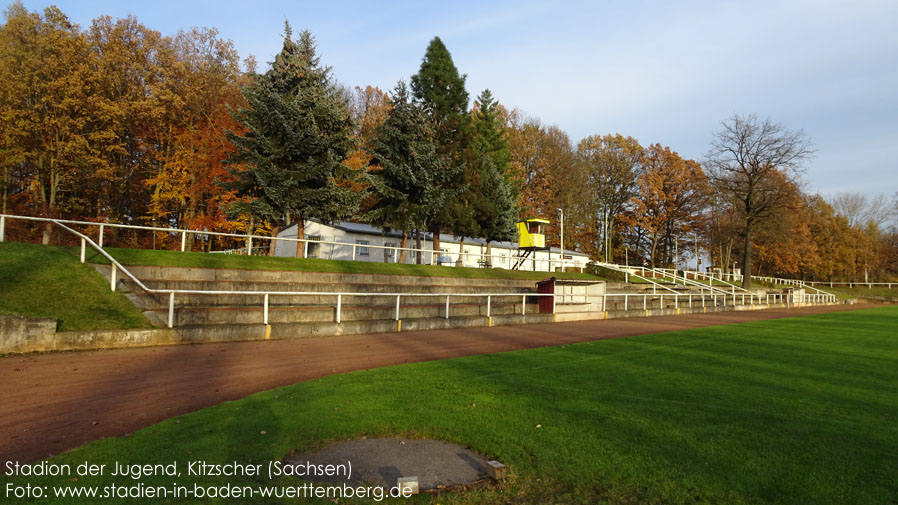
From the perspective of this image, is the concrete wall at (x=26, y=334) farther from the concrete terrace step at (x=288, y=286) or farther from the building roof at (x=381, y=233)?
the building roof at (x=381, y=233)

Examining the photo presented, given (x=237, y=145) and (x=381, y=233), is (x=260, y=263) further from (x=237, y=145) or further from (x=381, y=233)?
(x=381, y=233)

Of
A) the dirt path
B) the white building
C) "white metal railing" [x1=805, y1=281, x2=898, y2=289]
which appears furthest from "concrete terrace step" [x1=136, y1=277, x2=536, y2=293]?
"white metal railing" [x1=805, y1=281, x2=898, y2=289]

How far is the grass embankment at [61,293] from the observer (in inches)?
396

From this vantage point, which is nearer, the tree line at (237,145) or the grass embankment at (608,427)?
the grass embankment at (608,427)

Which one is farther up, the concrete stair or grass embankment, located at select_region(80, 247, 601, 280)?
→ grass embankment, located at select_region(80, 247, 601, 280)

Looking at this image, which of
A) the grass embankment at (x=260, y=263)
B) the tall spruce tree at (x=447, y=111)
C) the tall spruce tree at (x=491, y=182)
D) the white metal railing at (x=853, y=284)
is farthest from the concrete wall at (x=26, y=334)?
the white metal railing at (x=853, y=284)

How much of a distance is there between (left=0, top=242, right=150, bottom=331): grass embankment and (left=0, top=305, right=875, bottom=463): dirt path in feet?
3.51

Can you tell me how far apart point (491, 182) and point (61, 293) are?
1214 inches

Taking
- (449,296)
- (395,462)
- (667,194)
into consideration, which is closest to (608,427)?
(395,462)

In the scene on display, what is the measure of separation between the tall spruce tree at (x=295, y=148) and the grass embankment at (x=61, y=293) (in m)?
12.8

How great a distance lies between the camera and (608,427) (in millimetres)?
4977

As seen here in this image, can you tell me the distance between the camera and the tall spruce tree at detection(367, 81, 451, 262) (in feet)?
97.2

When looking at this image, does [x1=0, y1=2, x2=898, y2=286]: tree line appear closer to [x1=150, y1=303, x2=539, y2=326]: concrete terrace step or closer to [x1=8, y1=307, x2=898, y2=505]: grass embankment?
[x1=150, y1=303, x2=539, y2=326]: concrete terrace step

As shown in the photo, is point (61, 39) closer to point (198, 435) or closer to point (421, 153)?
point (421, 153)
